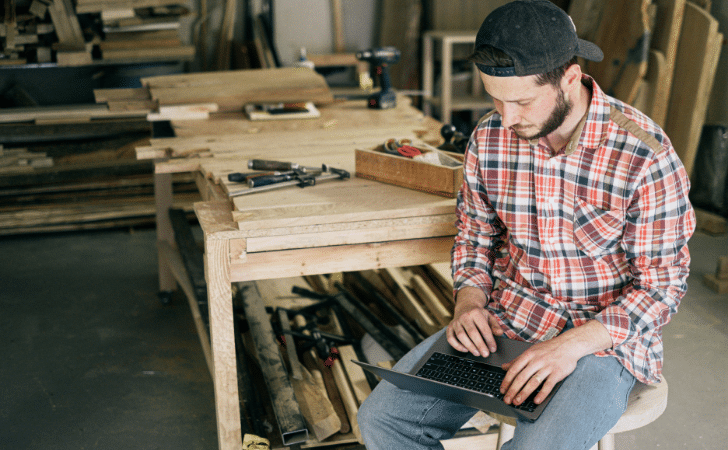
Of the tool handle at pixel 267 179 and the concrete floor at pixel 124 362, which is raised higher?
the tool handle at pixel 267 179

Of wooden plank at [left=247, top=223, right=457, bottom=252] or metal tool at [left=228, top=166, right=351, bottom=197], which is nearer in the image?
wooden plank at [left=247, top=223, right=457, bottom=252]

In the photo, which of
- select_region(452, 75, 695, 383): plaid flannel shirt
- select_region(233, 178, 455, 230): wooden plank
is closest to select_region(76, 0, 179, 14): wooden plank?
select_region(233, 178, 455, 230): wooden plank

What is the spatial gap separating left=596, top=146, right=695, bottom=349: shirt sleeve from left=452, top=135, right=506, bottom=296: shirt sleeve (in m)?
0.39

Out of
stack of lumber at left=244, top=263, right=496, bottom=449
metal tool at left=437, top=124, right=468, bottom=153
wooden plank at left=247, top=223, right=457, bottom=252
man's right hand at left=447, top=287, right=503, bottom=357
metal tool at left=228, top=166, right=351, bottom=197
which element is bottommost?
stack of lumber at left=244, top=263, right=496, bottom=449

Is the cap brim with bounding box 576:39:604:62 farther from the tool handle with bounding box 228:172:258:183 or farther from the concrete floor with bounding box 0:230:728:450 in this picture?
the concrete floor with bounding box 0:230:728:450

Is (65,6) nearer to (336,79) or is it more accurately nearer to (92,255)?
(92,255)

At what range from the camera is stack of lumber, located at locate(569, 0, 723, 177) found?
4223 mm

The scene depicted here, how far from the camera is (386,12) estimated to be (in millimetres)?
5590

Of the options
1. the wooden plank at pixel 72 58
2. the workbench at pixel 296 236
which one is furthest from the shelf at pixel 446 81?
the workbench at pixel 296 236

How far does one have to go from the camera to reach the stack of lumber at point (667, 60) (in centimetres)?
422

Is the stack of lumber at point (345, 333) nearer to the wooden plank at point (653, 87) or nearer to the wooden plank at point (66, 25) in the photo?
the wooden plank at point (653, 87)

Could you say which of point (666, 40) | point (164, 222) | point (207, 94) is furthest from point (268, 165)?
point (666, 40)

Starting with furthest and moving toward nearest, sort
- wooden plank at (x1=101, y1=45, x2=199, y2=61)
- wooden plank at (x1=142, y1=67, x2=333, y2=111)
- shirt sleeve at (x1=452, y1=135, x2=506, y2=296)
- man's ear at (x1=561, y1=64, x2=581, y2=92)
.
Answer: wooden plank at (x1=101, y1=45, x2=199, y2=61) → wooden plank at (x1=142, y1=67, x2=333, y2=111) → shirt sleeve at (x1=452, y1=135, x2=506, y2=296) → man's ear at (x1=561, y1=64, x2=581, y2=92)

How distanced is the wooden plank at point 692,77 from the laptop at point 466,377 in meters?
3.25
